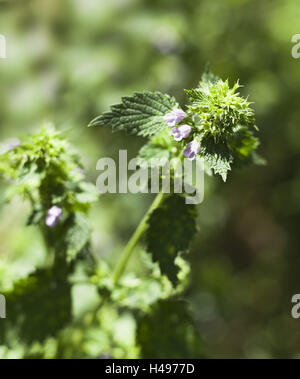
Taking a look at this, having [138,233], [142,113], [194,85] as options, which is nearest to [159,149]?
[142,113]

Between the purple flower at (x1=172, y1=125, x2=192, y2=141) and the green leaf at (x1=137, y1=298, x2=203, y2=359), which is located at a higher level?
the purple flower at (x1=172, y1=125, x2=192, y2=141)

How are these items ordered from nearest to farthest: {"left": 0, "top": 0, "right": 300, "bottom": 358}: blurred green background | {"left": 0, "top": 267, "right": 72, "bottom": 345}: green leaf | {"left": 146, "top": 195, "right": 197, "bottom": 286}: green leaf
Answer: {"left": 146, "top": 195, "right": 197, "bottom": 286}: green leaf → {"left": 0, "top": 267, "right": 72, "bottom": 345}: green leaf → {"left": 0, "top": 0, "right": 300, "bottom": 358}: blurred green background

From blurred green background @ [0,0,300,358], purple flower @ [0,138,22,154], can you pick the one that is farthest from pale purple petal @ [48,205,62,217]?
blurred green background @ [0,0,300,358]

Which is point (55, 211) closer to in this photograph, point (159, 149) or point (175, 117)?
point (159, 149)

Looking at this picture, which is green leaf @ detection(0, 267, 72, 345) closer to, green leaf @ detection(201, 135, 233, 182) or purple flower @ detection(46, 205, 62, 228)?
purple flower @ detection(46, 205, 62, 228)

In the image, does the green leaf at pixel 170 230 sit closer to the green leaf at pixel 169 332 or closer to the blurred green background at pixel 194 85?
the green leaf at pixel 169 332

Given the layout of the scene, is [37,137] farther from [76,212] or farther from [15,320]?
[15,320]

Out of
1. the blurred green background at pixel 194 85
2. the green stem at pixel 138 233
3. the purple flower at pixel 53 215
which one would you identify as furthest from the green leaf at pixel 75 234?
the blurred green background at pixel 194 85

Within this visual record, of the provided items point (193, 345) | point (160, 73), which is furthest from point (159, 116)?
point (160, 73)
